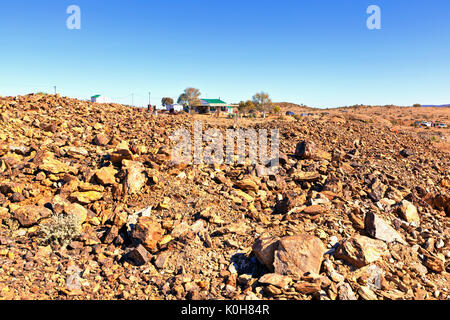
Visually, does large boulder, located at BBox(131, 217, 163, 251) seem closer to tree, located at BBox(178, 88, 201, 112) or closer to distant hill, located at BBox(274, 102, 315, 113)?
tree, located at BBox(178, 88, 201, 112)

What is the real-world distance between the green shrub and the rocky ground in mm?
25

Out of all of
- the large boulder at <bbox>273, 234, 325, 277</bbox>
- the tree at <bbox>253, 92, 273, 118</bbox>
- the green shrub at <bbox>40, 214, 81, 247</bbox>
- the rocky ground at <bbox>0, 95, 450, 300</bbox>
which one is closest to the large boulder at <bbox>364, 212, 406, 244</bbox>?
Result: the rocky ground at <bbox>0, 95, 450, 300</bbox>

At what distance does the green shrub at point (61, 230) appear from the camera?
532cm

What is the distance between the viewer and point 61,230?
5.41 metres

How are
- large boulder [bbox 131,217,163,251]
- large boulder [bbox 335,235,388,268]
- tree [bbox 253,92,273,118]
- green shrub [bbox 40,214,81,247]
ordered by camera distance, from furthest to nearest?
tree [bbox 253,92,273,118]
green shrub [bbox 40,214,81,247]
large boulder [bbox 131,217,163,251]
large boulder [bbox 335,235,388,268]

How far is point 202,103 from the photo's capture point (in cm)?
4762

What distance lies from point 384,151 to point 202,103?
39.2m

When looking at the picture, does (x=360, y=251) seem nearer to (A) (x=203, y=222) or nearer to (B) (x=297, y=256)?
(B) (x=297, y=256)

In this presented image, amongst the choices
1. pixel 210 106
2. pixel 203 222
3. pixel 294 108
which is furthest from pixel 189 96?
pixel 203 222

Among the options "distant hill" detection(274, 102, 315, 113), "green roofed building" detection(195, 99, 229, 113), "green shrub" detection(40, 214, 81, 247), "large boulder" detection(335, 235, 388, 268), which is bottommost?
"large boulder" detection(335, 235, 388, 268)

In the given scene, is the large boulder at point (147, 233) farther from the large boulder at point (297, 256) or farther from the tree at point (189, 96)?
the tree at point (189, 96)

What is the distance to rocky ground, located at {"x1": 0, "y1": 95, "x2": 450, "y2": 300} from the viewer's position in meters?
4.40

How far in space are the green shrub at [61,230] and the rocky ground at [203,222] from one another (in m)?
0.02

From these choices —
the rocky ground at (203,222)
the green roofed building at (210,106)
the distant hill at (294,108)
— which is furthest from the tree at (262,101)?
the rocky ground at (203,222)
